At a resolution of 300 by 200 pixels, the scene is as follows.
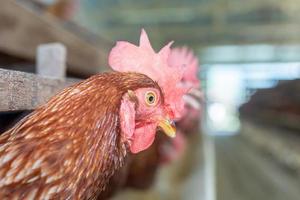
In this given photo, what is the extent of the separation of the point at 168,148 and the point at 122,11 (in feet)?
17.3

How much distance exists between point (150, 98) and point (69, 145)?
111 mm

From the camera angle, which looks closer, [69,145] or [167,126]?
[69,145]

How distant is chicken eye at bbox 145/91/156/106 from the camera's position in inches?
18.3

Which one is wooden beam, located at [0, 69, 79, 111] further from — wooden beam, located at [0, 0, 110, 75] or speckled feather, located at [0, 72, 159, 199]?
wooden beam, located at [0, 0, 110, 75]

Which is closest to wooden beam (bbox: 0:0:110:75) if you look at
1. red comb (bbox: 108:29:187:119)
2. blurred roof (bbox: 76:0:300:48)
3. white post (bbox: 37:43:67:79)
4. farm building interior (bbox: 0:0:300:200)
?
farm building interior (bbox: 0:0:300:200)

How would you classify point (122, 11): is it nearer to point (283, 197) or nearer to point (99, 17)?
point (99, 17)

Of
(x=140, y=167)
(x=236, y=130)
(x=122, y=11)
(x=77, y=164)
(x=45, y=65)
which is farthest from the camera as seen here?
(x=122, y=11)

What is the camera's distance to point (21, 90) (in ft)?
1.63

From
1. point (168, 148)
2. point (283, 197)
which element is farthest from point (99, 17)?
point (168, 148)

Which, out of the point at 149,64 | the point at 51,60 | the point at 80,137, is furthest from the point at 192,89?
the point at 80,137

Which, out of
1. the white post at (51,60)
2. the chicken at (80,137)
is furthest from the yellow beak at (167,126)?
the white post at (51,60)

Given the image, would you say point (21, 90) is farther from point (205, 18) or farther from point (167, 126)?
point (205, 18)

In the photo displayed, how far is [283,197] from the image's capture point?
2.03 metres

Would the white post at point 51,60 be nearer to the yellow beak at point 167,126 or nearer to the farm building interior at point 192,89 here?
the farm building interior at point 192,89
